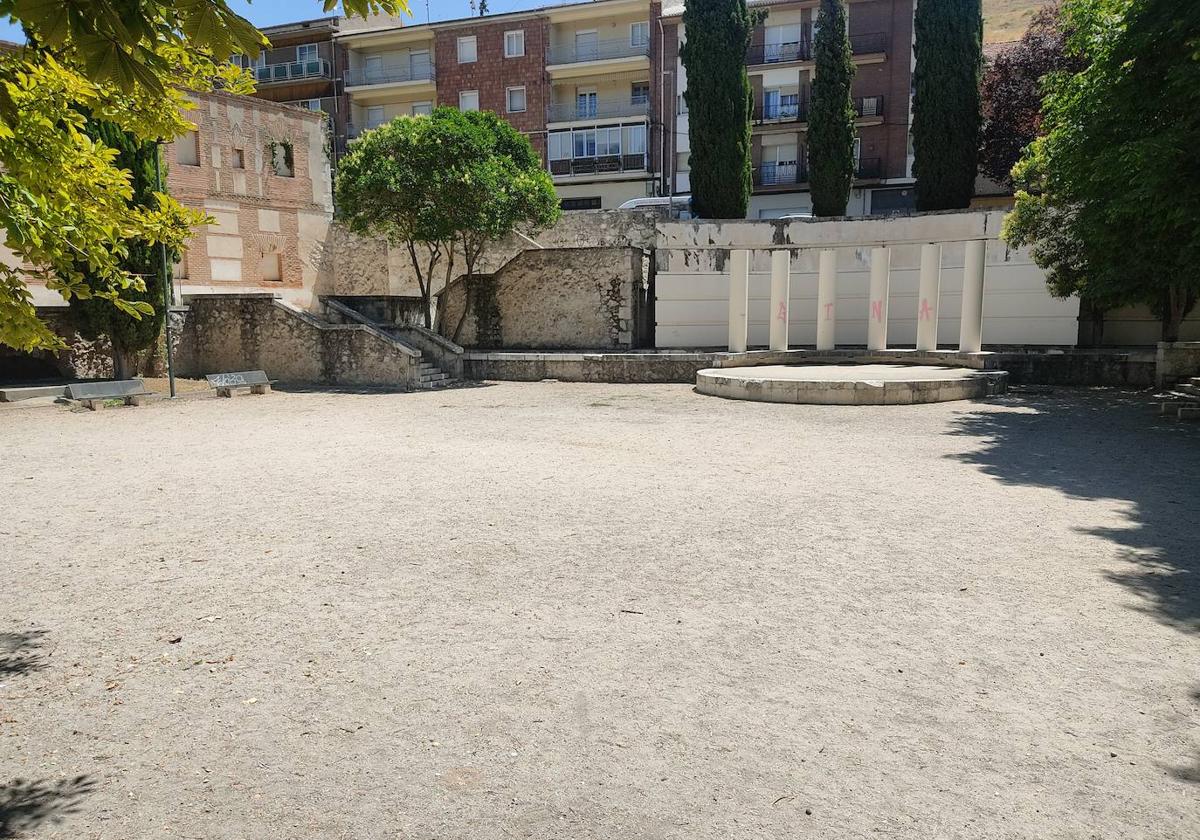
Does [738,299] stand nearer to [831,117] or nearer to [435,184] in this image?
[435,184]

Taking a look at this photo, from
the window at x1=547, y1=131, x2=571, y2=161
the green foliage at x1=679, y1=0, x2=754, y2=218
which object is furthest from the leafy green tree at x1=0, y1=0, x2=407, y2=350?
the window at x1=547, y1=131, x2=571, y2=161

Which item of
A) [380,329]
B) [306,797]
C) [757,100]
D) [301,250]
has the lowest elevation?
[306,797]

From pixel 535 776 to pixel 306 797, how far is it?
0.79 meters

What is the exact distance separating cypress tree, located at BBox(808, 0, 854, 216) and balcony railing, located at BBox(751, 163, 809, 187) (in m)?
6.03

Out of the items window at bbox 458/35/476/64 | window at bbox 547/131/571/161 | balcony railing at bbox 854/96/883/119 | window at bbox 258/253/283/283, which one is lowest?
window at bbox 258/253/283/283

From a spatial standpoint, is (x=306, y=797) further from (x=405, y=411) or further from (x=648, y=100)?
(x=648, y=100)

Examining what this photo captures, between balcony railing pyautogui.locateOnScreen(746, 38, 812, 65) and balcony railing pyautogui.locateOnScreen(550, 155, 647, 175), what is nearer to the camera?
balcony railing pyautogui.locateOnScreen(746, 38, 812, 65)

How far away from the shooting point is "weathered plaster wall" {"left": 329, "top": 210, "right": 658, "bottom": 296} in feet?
82.9

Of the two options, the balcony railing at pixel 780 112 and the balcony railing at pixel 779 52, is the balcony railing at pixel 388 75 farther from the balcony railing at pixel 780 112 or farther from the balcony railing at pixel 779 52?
the balcony railing at pixel 780 112

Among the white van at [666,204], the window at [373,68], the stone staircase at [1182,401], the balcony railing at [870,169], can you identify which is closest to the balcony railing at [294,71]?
the window at [373,68]

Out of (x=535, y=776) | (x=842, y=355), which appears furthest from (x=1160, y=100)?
(x=535, y=776)

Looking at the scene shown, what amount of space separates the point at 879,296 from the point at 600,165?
18.6 metres

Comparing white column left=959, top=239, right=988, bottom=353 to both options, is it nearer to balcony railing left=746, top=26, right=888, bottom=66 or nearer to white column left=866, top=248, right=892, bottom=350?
white column left=866, top=248, right=892, bottom=350

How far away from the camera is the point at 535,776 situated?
2.81m
